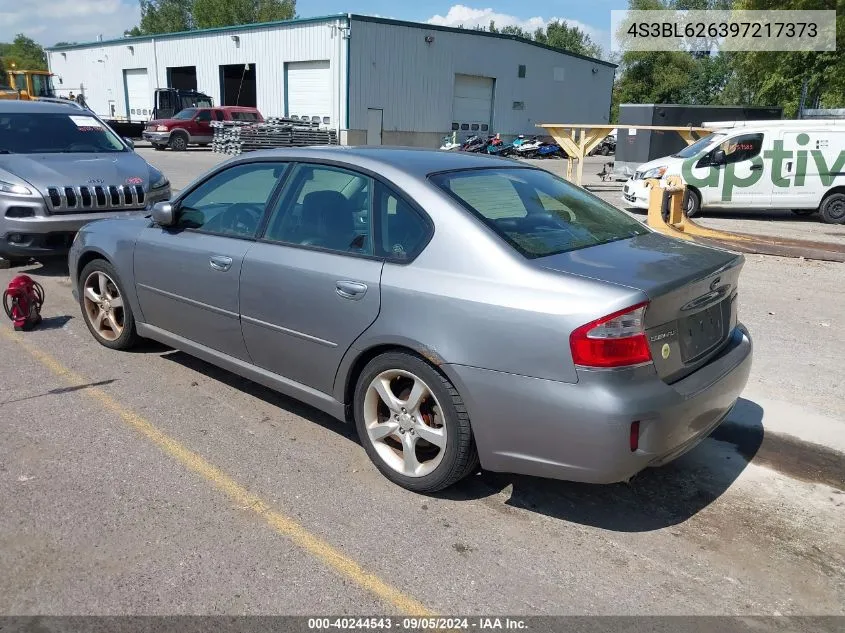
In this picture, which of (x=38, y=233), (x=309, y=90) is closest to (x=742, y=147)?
(x=38, y=233)

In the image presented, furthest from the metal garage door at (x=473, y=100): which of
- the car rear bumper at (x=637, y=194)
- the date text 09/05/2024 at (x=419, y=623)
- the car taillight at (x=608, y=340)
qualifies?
the date text 09/05/2024 at (x=419, y=623)

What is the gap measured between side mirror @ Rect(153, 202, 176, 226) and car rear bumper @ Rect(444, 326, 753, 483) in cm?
243

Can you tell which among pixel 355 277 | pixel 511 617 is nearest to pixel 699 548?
pixel 511 617

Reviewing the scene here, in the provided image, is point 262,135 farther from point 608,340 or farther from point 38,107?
point 608,340

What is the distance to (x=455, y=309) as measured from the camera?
3121 millimetres

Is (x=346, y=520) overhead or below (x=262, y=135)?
below

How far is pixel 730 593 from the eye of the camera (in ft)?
9.23

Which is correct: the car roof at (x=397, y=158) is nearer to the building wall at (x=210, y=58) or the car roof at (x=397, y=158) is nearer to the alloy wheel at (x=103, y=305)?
the alloy wheel at (x=103, y=305)

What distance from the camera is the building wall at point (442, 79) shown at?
3234cm

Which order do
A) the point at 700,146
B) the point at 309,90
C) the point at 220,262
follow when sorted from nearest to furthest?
the point at 220,262 → the point at 700,146 → the point at 309,90

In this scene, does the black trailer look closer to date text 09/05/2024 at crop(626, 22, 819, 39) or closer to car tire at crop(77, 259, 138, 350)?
date text 09/05/2024 at crop(626, 22, 819, 39)

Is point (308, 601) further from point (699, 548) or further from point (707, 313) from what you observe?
point (707, 313)

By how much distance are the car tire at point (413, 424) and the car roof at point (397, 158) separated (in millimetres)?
1029

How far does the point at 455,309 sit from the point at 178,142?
3049cm
